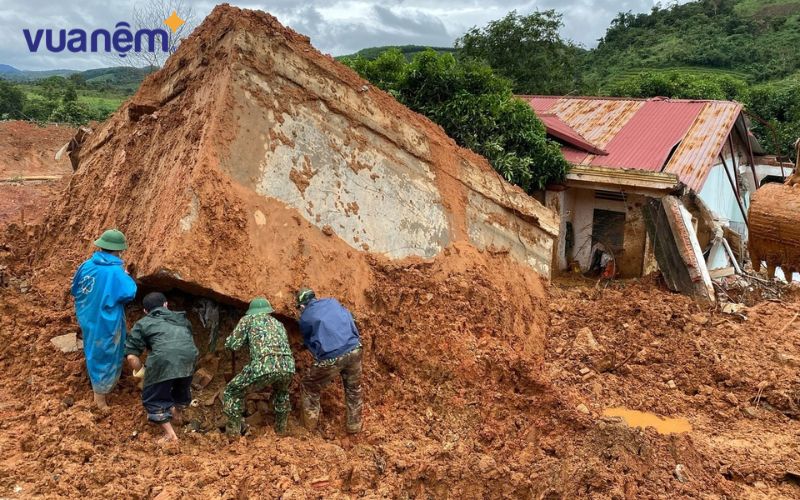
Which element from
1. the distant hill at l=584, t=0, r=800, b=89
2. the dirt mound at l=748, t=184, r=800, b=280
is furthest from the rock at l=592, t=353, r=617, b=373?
the distant hill at l=584, t=0, r=800, b=89

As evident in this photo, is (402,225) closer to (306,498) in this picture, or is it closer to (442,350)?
(442,350)

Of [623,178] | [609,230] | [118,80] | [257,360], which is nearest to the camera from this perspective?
[257,360]

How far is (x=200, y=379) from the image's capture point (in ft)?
16.2

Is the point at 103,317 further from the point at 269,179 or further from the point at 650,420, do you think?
the point at 650,420

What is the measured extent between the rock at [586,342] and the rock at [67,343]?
5.57 metres

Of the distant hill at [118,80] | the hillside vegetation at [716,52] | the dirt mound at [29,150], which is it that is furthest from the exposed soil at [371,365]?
the distant hill at [118,80]

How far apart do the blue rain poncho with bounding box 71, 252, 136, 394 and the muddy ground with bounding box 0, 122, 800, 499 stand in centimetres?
26

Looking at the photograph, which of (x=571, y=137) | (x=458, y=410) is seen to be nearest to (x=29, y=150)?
(x=571, y=137)

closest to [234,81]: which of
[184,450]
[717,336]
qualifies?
[184,450]

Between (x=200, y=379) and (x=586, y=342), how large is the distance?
187 inches

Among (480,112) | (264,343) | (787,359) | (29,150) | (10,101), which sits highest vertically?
(10,101)

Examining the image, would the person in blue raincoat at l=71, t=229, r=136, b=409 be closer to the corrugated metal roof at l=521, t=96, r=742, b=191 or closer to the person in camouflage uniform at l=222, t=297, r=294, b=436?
the person in camouflage uniform at l=222, t=297, r=294, b=436

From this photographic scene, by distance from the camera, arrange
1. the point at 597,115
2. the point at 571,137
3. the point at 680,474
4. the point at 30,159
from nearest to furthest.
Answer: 1. the point at 680,474
2. the point at 571,137
3. the point at 597,115
4. the point at 30,159

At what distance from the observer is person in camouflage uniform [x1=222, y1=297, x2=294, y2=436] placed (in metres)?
4.43
